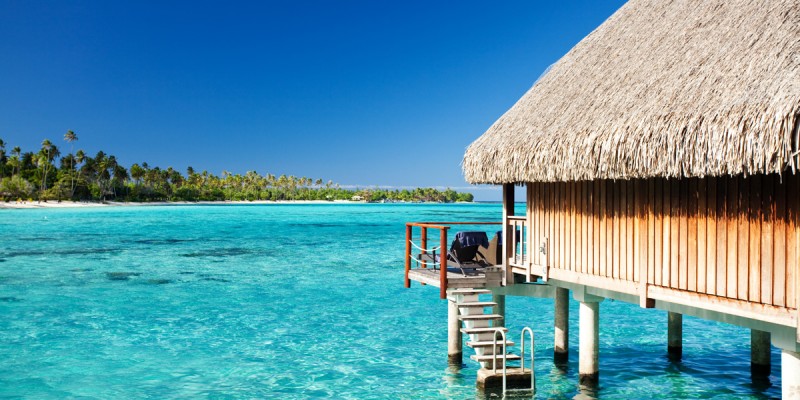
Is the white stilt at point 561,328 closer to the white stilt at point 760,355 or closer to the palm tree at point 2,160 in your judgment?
the white stilt at point 760,355

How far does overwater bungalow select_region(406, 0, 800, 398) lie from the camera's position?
22.1ft

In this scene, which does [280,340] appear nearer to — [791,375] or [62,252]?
[791,375]

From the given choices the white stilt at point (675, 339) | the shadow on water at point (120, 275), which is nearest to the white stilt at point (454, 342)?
the white stilt at point (675, 339)

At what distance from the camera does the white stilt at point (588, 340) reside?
33.5ft

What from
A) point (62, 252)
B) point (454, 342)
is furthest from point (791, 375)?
point (62, 252)

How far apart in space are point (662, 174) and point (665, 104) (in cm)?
93

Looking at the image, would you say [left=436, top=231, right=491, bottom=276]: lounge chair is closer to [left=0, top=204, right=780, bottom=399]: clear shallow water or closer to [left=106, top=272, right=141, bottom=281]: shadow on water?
[left=0, top=204, right=780, bottom=399]: clear shallow water

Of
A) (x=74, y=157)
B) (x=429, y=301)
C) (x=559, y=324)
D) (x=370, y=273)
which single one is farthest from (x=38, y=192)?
(x=559, y=324)

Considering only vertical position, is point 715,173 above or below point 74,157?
below

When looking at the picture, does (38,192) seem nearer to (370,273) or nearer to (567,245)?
(370,273)

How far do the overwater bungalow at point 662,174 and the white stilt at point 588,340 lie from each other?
0.07ft

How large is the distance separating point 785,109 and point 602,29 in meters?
6.61

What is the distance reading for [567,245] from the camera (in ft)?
33.3

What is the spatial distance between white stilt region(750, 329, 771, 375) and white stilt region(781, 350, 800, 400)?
5606mm
